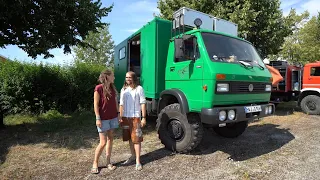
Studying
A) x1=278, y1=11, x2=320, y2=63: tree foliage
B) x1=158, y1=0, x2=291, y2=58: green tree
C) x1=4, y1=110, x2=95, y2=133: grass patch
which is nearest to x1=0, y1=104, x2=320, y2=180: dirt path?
x1=4, y1=110, x2=95, y2=133: grass patch

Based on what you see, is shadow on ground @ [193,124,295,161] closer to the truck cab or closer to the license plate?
the license plate

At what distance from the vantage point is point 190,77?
15.5 feet

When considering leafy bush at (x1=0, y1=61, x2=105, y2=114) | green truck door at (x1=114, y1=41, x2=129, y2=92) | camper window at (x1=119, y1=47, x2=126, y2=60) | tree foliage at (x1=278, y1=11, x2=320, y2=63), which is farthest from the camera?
tree foliage at (x1=278, y1=11, x2=320, y2=63)

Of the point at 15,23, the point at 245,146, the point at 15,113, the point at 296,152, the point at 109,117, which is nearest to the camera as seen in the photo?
the point at 109,117

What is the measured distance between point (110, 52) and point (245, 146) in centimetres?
3934

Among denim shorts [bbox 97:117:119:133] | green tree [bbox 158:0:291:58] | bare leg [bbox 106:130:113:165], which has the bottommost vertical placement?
bare leg [bbox 106:130:113:165]

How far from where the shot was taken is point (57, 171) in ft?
13.9

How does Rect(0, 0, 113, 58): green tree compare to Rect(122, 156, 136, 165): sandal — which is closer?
Rect(122, 156, 136, 165): sandal

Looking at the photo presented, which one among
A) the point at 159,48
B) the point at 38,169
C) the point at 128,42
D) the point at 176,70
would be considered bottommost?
the point at 38,169

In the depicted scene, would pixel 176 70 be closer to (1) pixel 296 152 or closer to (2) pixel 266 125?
(1) pixel 296 152

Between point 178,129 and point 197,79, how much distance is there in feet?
3.71

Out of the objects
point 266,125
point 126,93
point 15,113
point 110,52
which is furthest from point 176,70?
point 110,52

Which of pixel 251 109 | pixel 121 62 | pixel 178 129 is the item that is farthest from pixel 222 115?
pixel 121 62

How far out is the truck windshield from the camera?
4.64 m
